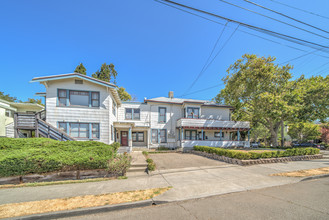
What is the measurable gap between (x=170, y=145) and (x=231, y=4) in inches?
630

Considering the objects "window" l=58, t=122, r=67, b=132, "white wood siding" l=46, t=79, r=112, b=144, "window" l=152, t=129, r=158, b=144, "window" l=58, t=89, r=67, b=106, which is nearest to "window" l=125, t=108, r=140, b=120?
"window" l=152, t=129, r=158, b=144

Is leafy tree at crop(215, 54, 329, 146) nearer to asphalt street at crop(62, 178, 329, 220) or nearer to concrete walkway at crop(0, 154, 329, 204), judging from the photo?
concrete walkway at crop(0, 154, 329, 204)

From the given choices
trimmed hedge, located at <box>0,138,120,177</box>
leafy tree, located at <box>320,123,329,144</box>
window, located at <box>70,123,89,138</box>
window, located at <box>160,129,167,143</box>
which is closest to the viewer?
trimmed hedge, located at <box>0,138,120,177</box>

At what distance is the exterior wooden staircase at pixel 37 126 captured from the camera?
10.3 m

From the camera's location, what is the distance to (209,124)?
1867 cm

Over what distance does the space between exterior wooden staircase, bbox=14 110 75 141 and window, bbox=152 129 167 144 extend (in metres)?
9.89

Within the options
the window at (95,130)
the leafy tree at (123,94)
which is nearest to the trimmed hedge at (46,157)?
the window at (95,130)

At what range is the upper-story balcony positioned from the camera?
17.8m

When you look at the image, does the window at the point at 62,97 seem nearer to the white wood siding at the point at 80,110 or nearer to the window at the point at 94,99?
the white wood siding at the point at 80,110

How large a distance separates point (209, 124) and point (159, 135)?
712cm

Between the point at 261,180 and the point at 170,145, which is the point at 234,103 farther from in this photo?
the point at 261,180

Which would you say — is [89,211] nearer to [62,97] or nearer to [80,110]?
[80,110]

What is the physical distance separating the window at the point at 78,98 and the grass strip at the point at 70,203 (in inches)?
360

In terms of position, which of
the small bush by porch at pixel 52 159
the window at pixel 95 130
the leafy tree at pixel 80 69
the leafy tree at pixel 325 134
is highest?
the leafy tree at pixel 80 69
